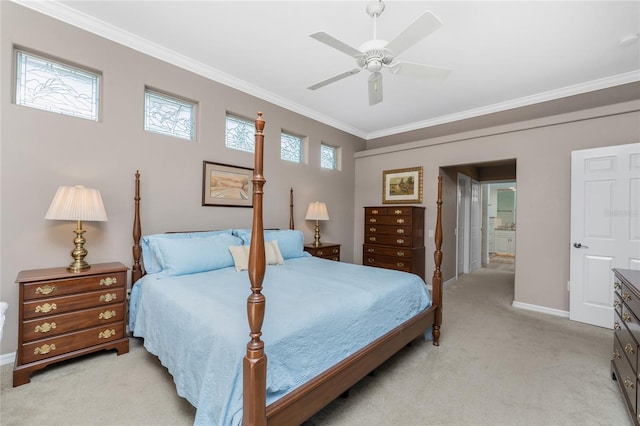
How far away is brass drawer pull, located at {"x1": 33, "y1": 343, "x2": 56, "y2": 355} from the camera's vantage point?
2090 mm

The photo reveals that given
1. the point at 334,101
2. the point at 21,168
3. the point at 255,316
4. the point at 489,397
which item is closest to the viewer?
the point at 255,316

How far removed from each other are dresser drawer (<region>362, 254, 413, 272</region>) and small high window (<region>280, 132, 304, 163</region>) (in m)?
2.10

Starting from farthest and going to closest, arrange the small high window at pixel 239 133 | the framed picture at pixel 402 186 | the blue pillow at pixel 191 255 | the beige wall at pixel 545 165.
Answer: the framed picture at pixel 402 186, the small high window at pixel 239 133, the beige wall at pixel 545 165, the blue pillow at pixel 191 255

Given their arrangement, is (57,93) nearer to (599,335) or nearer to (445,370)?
(445,370)

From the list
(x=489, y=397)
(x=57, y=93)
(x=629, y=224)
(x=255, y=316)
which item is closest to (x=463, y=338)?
(x=489, y=397)

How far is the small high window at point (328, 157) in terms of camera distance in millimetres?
5293

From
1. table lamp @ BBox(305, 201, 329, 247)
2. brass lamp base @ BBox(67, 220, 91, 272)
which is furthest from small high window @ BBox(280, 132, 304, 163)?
brass lamp base @ BBox(67, 220, 91, 272)

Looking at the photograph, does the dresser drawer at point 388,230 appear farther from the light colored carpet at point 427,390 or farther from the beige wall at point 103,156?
the beige wall at point 103,156

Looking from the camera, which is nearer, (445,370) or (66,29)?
(445,370)

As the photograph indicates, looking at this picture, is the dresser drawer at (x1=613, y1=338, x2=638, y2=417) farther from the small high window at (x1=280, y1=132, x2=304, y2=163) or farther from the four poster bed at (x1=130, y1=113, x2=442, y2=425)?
the small high window at (x1=280, y1=132, x2=304, y2=163)

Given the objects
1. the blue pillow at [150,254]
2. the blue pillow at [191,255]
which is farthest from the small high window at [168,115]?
the blue pillow at [191,255]

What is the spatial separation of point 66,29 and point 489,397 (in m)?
4.57

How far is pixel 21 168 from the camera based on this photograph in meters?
2.33

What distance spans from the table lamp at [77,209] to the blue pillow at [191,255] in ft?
1.79
